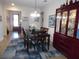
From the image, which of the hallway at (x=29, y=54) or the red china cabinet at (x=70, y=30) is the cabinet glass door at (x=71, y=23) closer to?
the red china cabinet at (x=70, y=30)

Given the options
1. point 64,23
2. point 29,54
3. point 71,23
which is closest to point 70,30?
point 71,23

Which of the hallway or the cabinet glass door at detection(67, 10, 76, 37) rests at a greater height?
the cabinet glass door at detection(67, 10, 76, 37)

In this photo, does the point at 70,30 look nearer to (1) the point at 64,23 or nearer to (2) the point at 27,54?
(1) the point at 64,23

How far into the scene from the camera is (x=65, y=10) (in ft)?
14.1

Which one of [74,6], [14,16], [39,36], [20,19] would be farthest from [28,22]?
[74,6]

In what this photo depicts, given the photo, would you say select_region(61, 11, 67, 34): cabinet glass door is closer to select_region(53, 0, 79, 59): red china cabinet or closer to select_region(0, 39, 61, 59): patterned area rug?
select_region(53, 0, 79, 59): red china cabinet

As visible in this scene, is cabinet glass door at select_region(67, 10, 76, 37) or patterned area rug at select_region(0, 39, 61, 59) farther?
patterned area rug at select_region(0, 39, 61, 59)

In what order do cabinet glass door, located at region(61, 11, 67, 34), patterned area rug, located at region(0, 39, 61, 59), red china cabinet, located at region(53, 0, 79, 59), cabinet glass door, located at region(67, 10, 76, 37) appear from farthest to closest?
cabinet glass door, located at region(61, 11, 67, 34), patterned area rug, located at region(0, 39, 61, 59), cabinet glass door, located at region(67, 10, 76, 37), red china cabinet, located at region(53, 0, 79, 59)

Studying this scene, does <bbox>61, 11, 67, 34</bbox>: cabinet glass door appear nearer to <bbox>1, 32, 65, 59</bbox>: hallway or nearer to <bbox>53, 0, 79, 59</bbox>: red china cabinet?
<bbox>53, 0, 79, 59</bbox>: red china cabinet

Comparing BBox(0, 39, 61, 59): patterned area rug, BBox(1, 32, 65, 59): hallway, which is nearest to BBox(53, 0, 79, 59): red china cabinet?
BBox(1, 32, 65, 59): hallway

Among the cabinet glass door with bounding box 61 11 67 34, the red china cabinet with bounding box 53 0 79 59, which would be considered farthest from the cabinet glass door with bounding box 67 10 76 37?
the cabinet glass door with bounding box 61 11 67 34

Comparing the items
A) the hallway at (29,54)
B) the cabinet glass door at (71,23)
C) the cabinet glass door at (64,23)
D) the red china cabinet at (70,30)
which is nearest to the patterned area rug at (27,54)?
the hallway at (29,54)

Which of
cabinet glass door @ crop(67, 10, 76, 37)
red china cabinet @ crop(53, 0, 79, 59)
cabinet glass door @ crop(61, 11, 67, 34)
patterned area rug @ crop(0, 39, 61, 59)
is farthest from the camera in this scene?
cabinet glass door @ crop(61, 11, 67, 34)

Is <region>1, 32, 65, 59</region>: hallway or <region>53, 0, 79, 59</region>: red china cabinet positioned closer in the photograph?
<region>53, 0, 79, 59</region>: red china cabinet
